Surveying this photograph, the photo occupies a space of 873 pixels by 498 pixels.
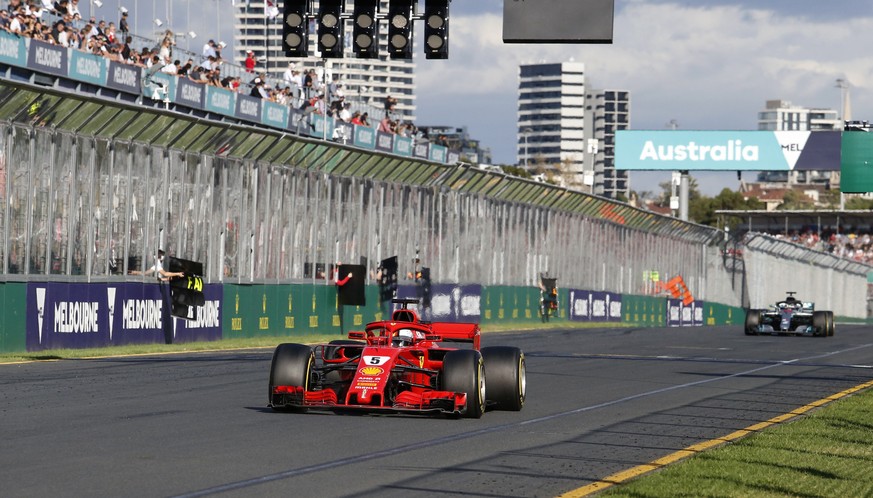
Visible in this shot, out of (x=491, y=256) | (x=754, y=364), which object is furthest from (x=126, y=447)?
(x=491, y=256)

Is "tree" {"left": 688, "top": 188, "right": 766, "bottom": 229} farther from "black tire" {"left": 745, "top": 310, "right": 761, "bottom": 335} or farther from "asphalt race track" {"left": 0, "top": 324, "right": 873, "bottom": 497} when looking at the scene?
"asphalt race track" {"left": 0, "top": 324, "right": 873, "bottom": 497}

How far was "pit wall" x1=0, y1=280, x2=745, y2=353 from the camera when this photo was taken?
2380cm

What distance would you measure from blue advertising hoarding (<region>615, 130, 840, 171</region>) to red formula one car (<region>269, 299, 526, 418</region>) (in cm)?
6710

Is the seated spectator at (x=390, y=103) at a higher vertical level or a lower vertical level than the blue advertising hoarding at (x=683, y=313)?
higher

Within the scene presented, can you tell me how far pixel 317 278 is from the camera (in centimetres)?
3588

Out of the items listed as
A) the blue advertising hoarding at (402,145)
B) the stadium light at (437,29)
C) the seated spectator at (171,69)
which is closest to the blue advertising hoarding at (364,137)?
the blue advertising hoarding at (402,145)

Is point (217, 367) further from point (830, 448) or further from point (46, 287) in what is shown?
point (830, 448)

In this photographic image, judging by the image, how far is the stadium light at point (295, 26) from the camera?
1916 centimetres

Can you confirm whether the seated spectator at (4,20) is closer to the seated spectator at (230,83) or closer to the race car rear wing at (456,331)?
the seated spectator at (230,83)

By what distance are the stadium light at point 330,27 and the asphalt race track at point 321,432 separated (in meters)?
4.49

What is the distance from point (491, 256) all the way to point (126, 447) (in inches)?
1478

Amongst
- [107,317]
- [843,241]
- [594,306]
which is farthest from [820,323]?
[843,241]

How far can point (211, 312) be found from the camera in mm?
30125

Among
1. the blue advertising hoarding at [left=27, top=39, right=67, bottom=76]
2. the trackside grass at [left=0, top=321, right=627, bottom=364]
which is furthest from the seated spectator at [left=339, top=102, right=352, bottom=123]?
the blue advertising hoarding at [left=27, top=39, right=67, bottom=76]
